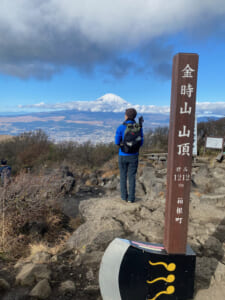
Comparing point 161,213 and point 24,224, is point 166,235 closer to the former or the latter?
point 161,213

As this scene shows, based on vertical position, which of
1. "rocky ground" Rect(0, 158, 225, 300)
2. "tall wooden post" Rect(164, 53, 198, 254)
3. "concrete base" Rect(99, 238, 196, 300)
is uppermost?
"tall wooden post" Rect(164, 53, 198, 254)

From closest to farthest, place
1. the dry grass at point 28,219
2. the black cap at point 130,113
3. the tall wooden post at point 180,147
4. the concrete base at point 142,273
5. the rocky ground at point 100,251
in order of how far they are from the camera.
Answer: the tall wooden post at point 180,147 < the concrete base at point 142,273 < the rocky ground at point 100,251 < the dry grass at point 28,219 < the black cap at point 130,113

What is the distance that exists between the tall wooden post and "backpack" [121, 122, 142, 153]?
2057 mm

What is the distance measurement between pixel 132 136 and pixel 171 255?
2445 mm

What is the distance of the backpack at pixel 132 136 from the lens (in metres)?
4.38

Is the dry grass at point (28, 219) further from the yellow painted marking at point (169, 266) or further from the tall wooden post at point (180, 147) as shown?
the tall wooden post at point (180, 147)

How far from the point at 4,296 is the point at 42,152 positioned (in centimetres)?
1040

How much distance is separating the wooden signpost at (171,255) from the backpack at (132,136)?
2.04m

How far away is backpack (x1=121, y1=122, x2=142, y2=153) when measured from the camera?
438 cm

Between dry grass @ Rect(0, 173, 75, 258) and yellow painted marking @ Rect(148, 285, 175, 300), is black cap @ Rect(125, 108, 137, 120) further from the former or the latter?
yellow painted marking @ Rect(148, 285, 175, 300)

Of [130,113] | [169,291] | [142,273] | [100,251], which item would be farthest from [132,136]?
[169,291]

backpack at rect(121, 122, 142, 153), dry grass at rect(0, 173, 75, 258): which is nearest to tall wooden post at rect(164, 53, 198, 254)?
backpack at rect(121, 122, 142, 153)

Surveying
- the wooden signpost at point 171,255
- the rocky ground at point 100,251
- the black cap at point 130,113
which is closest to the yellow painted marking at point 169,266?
the wooden signpost at point 171,255

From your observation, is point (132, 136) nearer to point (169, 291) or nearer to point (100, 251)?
point (100, 251)
